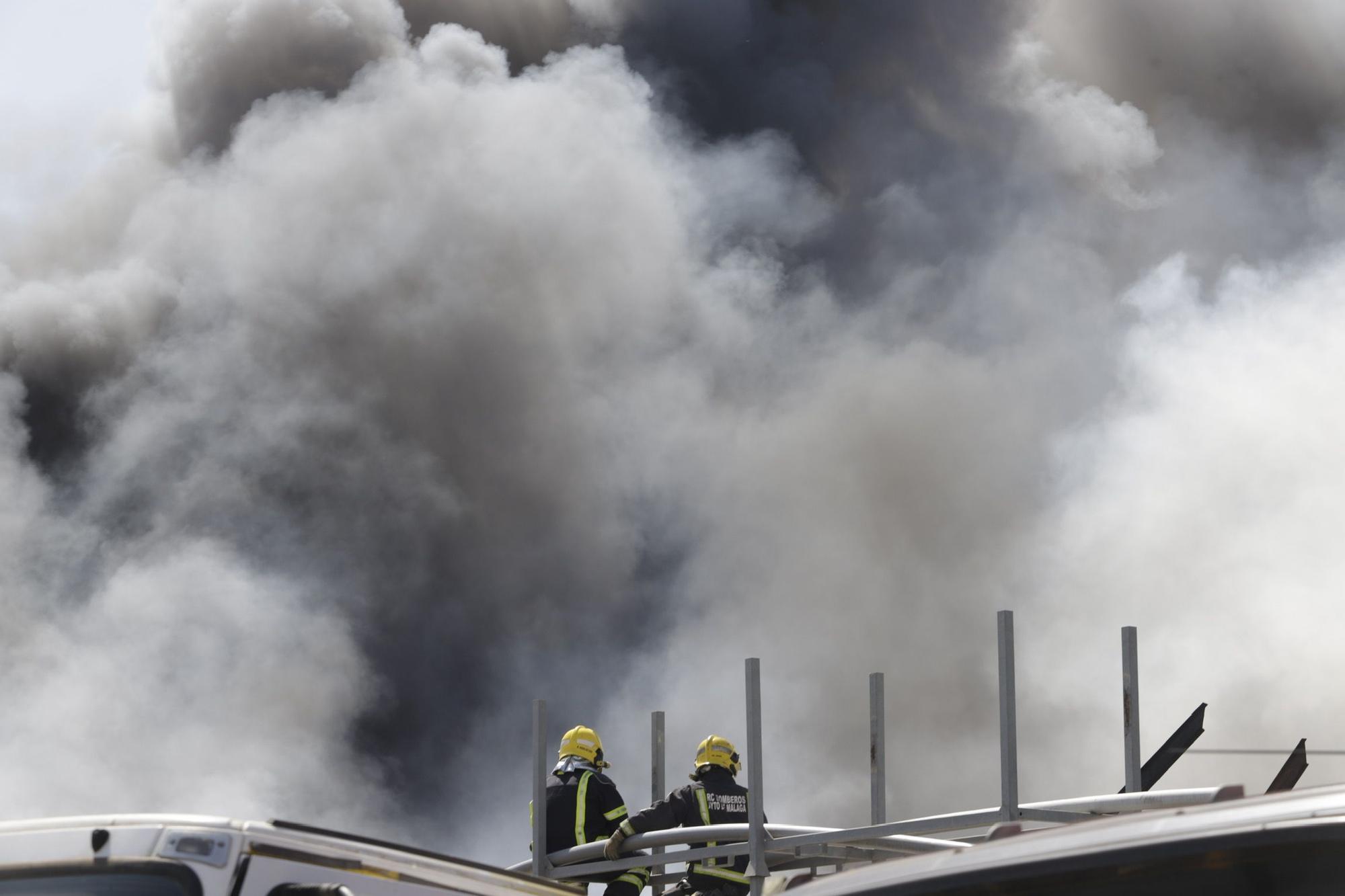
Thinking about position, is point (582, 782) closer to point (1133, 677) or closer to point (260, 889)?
point (1133, 677)

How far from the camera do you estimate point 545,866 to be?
10.3m

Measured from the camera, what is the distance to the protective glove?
9.80 metres

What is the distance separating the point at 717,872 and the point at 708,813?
1.20 feet

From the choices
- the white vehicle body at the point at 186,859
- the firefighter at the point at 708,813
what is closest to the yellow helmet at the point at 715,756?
the firefighter at the point at 708,813

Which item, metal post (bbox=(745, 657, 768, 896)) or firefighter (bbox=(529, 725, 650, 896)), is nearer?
metal post (bbox=(745, 657, 768, 896))

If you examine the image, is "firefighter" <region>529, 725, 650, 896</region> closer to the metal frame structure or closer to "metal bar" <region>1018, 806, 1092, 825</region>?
the metal frame structure

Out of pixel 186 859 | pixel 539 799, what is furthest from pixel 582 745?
pixel 186 859

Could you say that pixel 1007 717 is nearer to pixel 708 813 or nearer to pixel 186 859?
pixel 708 813

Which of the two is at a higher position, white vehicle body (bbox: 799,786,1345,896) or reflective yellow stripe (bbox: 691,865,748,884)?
reflective yellow stripe (bbox: 691,865,748,884)

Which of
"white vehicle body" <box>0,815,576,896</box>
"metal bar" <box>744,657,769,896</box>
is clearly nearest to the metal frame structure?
"metal bar" <box>744,657,769,896</box>

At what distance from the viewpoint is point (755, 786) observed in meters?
9.17

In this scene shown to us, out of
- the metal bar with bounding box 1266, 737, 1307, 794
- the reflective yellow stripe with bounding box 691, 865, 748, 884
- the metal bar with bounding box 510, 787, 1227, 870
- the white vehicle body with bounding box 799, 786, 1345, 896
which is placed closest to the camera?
the white vehicle body with bounding box 799, 786, 1345, 896

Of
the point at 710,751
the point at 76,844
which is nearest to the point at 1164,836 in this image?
the point at 76,844

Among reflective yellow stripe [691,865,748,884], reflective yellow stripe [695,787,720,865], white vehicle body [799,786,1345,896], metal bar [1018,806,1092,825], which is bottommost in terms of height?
white vehicle body [799,786,1345,896]
